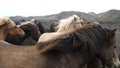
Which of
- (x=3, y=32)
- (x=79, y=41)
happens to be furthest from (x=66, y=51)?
(x=3, y=32)

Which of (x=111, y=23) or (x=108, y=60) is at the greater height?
(x=108, y=60)

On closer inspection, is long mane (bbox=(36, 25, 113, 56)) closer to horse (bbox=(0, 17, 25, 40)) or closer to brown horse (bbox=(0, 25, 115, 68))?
brown horse (bbox=(0, 25, 115, 68))

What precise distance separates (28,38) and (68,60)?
8.77 m

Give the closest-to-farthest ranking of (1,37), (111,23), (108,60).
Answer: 1. (108,60)
2. (1,37)
3. (111,23)

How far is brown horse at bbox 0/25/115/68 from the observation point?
4.27 m

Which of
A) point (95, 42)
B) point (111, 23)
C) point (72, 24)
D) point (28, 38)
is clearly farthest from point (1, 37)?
point (111, 23)

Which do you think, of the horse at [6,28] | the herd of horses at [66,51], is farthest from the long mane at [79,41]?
the horse at [6,28]

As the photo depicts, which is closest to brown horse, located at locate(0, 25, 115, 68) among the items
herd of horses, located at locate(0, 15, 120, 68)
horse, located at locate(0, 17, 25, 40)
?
herd of horses, located at locate(0, 15, 120, 68)

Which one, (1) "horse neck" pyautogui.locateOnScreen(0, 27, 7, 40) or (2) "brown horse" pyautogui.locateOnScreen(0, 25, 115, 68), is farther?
(1) "horse neck" pyautogui.locateOnScreen(0, 27, 7, 40)

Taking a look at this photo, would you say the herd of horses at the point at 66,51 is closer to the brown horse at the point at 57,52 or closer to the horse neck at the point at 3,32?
the brown horse at the point at 57,52

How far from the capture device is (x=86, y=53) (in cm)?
460

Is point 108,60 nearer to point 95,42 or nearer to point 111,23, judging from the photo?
point 95,42

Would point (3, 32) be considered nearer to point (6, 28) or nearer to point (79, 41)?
point (6, 28)

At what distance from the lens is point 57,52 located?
14.3ft
